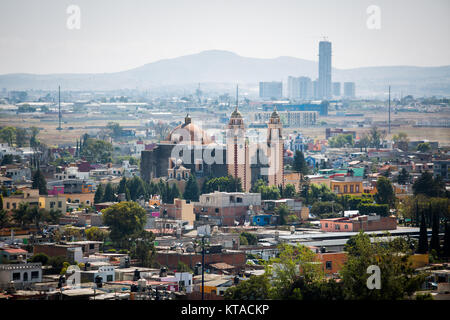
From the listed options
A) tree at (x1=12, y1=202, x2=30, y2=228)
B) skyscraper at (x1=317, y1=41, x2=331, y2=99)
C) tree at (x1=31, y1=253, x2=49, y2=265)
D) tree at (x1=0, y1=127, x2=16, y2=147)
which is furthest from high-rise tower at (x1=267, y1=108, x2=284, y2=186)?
skyscraper at (x1=317, y1=41, x2=331, y2=99)

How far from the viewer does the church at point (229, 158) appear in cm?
4916

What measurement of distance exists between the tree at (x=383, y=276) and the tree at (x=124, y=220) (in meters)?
9.57

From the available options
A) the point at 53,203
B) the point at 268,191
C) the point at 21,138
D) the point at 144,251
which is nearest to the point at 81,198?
the point at 53,203

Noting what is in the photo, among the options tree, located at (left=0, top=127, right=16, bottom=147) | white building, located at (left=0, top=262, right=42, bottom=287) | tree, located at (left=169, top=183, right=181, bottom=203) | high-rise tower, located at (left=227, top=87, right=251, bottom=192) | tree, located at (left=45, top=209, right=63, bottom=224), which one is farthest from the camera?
tree, located at (left=0, top=127, right=16, bottom=147)

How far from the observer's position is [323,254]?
87.9 ft

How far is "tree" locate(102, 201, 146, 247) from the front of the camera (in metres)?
31.8

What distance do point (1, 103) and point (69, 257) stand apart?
→ 108987mm

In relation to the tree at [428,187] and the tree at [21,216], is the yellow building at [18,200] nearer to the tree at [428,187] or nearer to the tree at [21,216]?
the tree at [21,216]

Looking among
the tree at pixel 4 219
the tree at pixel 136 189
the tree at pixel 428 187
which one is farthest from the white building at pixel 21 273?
the tree at pixel 428 187

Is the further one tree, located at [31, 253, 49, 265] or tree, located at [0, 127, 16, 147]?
tree, located at [0, 127, 16, 147]

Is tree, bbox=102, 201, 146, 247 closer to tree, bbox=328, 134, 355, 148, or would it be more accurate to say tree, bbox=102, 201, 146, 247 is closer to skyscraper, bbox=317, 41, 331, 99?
tree, bbox=328, 134, 355, 148

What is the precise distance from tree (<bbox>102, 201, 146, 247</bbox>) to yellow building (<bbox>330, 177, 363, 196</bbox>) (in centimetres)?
1539

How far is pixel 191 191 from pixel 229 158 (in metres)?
5.24

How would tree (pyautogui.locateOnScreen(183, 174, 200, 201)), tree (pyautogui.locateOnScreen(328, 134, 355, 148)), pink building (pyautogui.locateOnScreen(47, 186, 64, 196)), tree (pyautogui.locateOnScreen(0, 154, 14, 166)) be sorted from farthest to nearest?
1. tree (pyautogui.locateOnScreen(328, 134, 355, 148))
2. tree (pyautogui.locateOnScreen(0, 154, 14, 166))
3. tree (pyautogui.locateOnScreen(183, 174, 200, 201))
4. pink building (pyautogui.locateOnScreen(47, 186, 64, 196))
